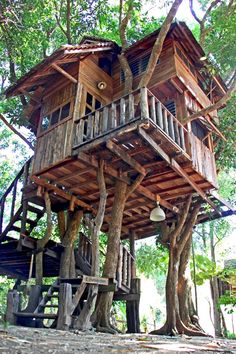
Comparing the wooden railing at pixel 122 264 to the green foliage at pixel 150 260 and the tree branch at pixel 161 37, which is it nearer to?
the tree branch at pixel 161 37

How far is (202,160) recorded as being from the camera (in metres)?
9.34

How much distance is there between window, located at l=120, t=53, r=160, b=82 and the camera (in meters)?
10.3

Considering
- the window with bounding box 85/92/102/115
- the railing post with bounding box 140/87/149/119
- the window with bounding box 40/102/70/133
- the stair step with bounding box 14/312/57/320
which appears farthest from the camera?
the window with bounding box 85/92/102/115

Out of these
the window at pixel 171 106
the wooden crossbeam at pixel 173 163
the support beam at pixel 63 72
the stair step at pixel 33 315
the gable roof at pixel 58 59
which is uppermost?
the gable roof at pixel 58 59

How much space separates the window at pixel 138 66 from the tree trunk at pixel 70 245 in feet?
15.2

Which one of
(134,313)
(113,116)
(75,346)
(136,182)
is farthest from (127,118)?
(134,313)

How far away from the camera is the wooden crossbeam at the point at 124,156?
7.56m

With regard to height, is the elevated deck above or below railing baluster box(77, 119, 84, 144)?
below

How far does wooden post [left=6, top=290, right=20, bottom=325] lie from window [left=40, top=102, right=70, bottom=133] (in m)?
4.77

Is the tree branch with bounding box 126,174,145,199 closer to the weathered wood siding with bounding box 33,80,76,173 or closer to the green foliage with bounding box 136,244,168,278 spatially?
the weathered wood siding with bounding box 33,80,76,173

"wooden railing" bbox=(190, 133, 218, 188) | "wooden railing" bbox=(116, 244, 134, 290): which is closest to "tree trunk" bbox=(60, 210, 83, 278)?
"wooden railing" bbox=(116, 244, 134, 290)

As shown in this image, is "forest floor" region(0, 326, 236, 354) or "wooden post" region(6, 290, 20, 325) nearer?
"forest floor" region(0, 326, 236, 354)

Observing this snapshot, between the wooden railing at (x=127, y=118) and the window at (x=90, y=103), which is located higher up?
the window at (x=90, y=103)

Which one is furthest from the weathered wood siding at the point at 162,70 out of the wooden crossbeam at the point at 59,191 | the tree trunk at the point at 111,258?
the wooden crossbeam at the point at 59,191
